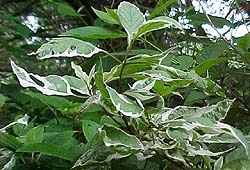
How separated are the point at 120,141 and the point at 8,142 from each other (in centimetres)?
17

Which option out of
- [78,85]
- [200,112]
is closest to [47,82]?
[78,85]

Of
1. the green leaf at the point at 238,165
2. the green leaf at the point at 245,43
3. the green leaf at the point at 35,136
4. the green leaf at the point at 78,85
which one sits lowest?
the green leaf at the point at 238,165

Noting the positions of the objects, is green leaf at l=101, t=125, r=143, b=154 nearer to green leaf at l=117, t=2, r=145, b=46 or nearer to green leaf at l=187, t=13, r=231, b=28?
green leaf at l=117, t=2, r=145, b=46

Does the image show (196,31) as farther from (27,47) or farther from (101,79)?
(101,79)

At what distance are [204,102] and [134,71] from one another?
37 cm

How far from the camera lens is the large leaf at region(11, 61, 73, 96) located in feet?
1.84

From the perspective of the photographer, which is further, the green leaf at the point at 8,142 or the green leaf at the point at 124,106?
the green leaf at the point at 8,142

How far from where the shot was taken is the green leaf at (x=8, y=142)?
2.07 ft

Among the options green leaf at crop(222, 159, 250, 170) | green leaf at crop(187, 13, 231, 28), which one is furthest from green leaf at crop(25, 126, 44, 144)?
green leaf at crop(187, 13, 231, 28)

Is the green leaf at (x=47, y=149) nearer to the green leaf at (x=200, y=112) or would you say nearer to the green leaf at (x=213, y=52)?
the green leaf at (x=200, y=112)

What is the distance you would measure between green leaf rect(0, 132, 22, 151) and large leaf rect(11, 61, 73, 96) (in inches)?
3.9

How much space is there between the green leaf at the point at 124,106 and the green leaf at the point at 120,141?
27 millimetres

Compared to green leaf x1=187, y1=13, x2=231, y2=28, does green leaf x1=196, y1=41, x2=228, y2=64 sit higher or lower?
higher

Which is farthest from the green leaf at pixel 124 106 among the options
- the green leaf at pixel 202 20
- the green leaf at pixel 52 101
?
the green leaf at pixel 202 20
